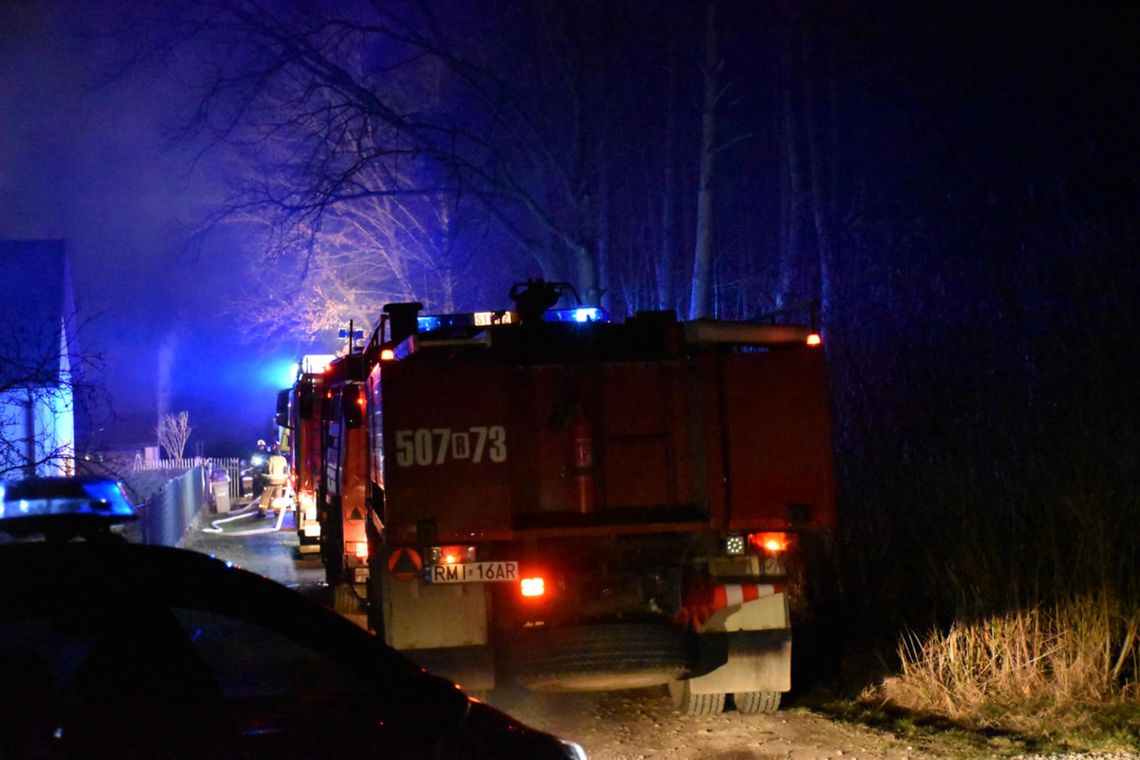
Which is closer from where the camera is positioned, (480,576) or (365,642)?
(365,642)

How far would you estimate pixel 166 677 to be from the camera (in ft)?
9.87

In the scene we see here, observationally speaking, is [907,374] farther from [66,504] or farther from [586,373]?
[66,504]

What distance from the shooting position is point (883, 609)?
350 inches

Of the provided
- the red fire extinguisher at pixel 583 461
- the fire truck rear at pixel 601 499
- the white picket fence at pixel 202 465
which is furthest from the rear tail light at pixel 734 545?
the white picket fence at pixel 202 465

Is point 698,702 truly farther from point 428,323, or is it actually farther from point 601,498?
point 428,323

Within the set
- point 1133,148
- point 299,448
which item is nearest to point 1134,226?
point 1133,148

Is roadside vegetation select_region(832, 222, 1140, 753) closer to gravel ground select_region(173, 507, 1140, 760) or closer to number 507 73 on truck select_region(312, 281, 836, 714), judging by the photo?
gravel ground select_region(173, 507, 1140, 760)

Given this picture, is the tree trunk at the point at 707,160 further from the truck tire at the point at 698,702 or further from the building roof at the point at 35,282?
the building roof at the point at 35,282

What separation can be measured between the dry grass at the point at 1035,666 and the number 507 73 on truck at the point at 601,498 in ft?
3.42

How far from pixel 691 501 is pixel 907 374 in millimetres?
6267

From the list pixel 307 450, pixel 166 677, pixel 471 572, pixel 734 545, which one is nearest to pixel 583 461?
pixel 471 572

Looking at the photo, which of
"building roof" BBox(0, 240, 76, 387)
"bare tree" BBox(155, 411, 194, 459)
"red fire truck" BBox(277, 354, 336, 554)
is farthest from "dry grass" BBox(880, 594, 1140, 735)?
"bare tree" BBox(155, 411, 194, 459)

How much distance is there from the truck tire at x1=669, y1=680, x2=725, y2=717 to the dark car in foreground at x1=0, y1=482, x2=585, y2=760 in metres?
4.47

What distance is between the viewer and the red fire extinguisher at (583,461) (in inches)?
284
